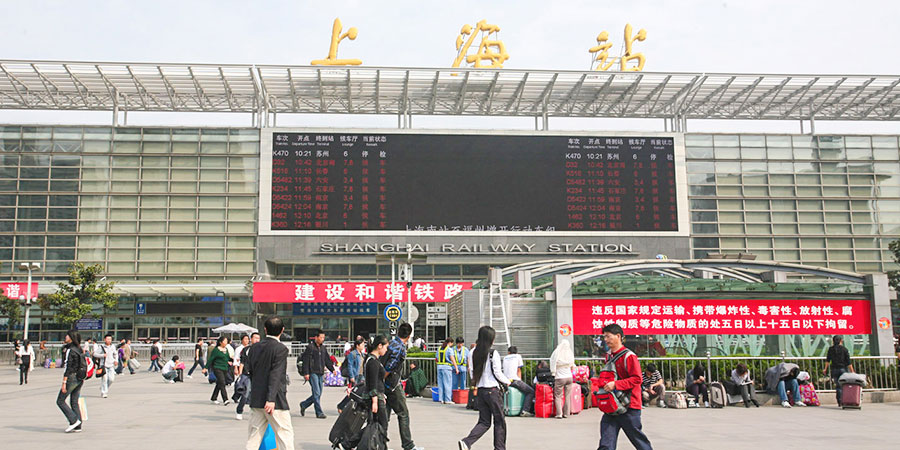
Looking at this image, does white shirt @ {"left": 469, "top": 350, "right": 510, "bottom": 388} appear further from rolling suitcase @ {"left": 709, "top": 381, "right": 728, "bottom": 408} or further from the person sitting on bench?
the person sitting on bench

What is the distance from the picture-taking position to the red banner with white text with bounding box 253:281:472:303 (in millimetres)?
41500

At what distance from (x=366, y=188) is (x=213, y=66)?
9.29 m

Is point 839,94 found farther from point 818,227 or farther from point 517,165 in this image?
point 517,165

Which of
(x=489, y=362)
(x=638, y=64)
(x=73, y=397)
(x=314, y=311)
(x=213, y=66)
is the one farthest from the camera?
(x=314, y=311)

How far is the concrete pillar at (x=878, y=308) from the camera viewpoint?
2070 cm

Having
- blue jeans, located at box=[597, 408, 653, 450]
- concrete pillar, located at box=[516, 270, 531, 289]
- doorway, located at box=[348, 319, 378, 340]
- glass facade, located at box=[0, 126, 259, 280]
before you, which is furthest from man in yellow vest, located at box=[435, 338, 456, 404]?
doorway, located at box=[348, 319, 378, 340]

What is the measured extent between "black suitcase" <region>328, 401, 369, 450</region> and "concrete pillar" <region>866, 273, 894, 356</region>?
16.1 m

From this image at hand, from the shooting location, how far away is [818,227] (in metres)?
44.6

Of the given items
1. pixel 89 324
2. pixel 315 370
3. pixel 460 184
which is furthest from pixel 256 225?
pixel 315 370

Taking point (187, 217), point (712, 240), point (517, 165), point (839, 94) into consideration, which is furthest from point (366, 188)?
point (839, 94)

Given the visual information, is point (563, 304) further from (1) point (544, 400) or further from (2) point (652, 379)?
(1) point (544, 400)

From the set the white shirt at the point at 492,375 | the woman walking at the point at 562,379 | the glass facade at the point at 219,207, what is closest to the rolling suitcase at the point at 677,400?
the woman walking at the point at 562,379

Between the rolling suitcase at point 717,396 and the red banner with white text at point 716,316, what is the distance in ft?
14.0

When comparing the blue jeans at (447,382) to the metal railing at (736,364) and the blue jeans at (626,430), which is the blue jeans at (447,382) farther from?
the blue jeans at (626,430)
